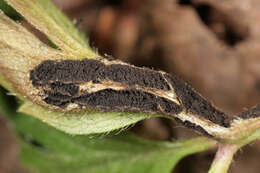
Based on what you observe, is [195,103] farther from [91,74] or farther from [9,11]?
[9,11]

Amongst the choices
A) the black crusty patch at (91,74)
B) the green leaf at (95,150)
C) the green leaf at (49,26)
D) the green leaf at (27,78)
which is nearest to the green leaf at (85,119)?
the green leaf at (27,78)

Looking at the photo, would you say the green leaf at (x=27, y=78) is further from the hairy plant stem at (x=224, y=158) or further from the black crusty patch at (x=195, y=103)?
the hairy plant stem at (x=224, y=158)

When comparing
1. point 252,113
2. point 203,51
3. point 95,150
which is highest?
point 252,113

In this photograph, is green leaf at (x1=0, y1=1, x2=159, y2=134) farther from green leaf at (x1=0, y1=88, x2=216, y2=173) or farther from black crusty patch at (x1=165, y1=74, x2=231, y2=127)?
green leaf at (x1=0, y1=88, x2=216, y2=173)

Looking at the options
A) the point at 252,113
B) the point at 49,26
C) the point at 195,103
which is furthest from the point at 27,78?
the point at 252,113

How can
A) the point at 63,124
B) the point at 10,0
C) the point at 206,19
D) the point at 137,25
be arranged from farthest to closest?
the point at 137,25
the point at 206,19
the point at 63,124
the point at 10,0

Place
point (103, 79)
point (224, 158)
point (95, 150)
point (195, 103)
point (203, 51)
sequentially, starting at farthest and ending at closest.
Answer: point (203, 51)
point (95, 150)
point (224, 158)
point (195, 103)
point (103, 79)

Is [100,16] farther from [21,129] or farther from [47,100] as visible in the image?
[47,100]

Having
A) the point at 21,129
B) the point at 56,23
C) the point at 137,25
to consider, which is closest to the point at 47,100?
the point at 56,23
